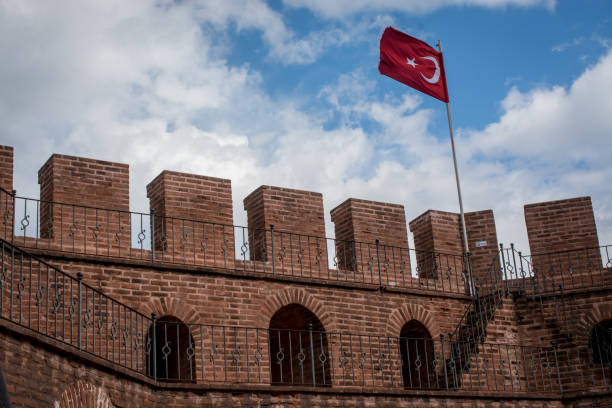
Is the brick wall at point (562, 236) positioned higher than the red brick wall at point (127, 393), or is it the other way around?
the brick wall at point (562, 236)

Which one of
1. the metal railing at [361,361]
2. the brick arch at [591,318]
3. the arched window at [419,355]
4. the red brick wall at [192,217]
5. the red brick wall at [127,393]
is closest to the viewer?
the red brick wall at [127,393]

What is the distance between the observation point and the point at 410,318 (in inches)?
686

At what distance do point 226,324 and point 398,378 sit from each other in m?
3.29

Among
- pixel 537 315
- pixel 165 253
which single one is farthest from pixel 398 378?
pixel 165 253

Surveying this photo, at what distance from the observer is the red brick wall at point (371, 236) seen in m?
17.7

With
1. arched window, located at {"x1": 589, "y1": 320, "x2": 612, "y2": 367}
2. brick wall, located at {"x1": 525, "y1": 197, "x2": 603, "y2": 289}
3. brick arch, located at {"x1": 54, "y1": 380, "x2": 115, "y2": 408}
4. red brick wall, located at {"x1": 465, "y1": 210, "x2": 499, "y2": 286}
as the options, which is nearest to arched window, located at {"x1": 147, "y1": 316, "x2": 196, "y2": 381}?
brick arch, located at {"x1": 54, "y1": 380, "x2": 115, "y2": 408}

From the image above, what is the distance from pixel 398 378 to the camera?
16391 mm

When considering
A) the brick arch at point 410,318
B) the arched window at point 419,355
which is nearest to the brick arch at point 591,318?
the brick arch at point 410,318

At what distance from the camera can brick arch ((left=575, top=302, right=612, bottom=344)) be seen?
57.1 feet

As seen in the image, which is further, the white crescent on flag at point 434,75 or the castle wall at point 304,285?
the white crescent on flag at point 434,75

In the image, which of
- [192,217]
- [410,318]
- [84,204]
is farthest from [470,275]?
[84,204]

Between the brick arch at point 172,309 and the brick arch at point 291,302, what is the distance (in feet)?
4.02

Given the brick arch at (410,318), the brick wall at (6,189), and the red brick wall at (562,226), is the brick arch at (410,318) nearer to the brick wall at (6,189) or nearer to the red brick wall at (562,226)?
the red brick wall at (562,226)

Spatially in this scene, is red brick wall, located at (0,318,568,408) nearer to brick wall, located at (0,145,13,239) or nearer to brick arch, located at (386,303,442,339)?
brick arch, located at (386,303,442,339)
